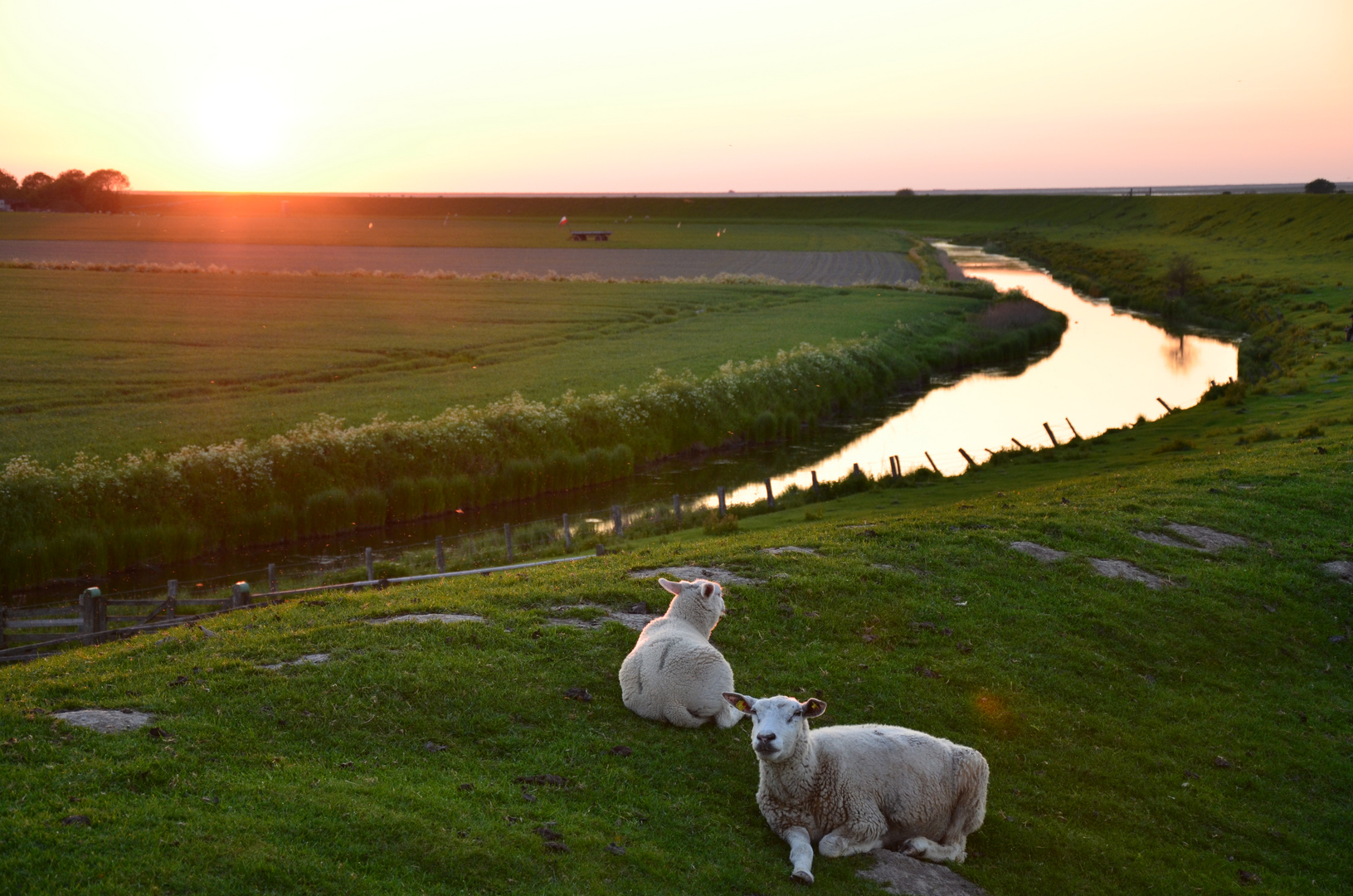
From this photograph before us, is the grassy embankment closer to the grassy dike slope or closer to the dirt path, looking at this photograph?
the grassy dike slope

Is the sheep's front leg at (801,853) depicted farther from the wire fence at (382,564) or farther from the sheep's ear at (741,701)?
the wire fence at (382,564)

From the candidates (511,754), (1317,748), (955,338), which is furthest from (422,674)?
(955,338)

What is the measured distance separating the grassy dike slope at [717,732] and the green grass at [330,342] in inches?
1019

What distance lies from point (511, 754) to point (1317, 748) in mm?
10902

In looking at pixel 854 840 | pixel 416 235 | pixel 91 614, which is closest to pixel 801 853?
pixel 854 840

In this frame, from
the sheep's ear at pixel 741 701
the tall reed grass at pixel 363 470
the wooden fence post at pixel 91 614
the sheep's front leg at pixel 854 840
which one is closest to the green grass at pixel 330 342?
the tall reed grass at pixel 363 470

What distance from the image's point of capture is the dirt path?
10494 cm

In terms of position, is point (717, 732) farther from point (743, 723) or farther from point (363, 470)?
point (363, 470)

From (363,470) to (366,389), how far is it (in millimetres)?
12803

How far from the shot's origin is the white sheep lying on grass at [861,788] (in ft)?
31.5

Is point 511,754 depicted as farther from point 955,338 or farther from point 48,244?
point 48,244

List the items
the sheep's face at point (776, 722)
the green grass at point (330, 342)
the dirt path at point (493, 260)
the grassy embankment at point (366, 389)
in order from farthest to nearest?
1. the dirt path at point (493, 260)
2. the green grass at point (330, 342)
3. the grassy embankment at point (366, 389)
4. the sheep's face at point (776, 722)

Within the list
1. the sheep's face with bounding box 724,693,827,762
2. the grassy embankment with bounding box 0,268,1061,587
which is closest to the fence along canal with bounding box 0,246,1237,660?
the grassy embankment with bounding box 0,268,1061,587

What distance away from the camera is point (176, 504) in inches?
1189
